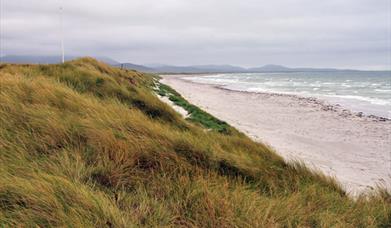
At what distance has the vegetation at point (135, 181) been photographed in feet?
7.47

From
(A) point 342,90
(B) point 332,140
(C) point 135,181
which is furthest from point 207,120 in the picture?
(A) point 342,90

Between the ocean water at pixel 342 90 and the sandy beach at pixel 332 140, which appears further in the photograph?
the ocean water at pixel 342 90

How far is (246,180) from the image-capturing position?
3566 mm

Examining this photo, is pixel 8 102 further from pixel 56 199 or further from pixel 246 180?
pixel 246 180

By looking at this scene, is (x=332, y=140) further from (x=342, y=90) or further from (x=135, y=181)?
(x=342, y=90)

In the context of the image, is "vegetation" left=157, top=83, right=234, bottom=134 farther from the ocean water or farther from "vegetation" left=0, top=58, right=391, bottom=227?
the ocean water

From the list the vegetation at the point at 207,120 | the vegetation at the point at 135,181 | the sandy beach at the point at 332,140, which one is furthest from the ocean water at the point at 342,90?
the vegetation at the point at 135,181

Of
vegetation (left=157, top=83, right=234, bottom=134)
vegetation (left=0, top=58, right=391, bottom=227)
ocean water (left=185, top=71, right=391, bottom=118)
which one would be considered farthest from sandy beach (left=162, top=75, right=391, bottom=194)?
ocean water (left=185, top=71, right=391, bottom=118)

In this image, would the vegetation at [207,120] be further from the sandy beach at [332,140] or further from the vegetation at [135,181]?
the vegetation at [135,181]

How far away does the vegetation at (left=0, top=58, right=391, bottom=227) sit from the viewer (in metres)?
2.28

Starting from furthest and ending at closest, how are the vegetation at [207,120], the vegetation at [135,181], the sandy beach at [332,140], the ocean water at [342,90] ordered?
the ocean water at [342,90] → the vegetation at [207,120] → the sandy beach at [332,140] → the vegetation at [135,181]

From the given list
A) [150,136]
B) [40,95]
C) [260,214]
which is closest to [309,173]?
[260,214]

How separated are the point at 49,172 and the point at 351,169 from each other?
265 inches

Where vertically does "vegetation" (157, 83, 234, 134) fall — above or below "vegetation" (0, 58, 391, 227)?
below
